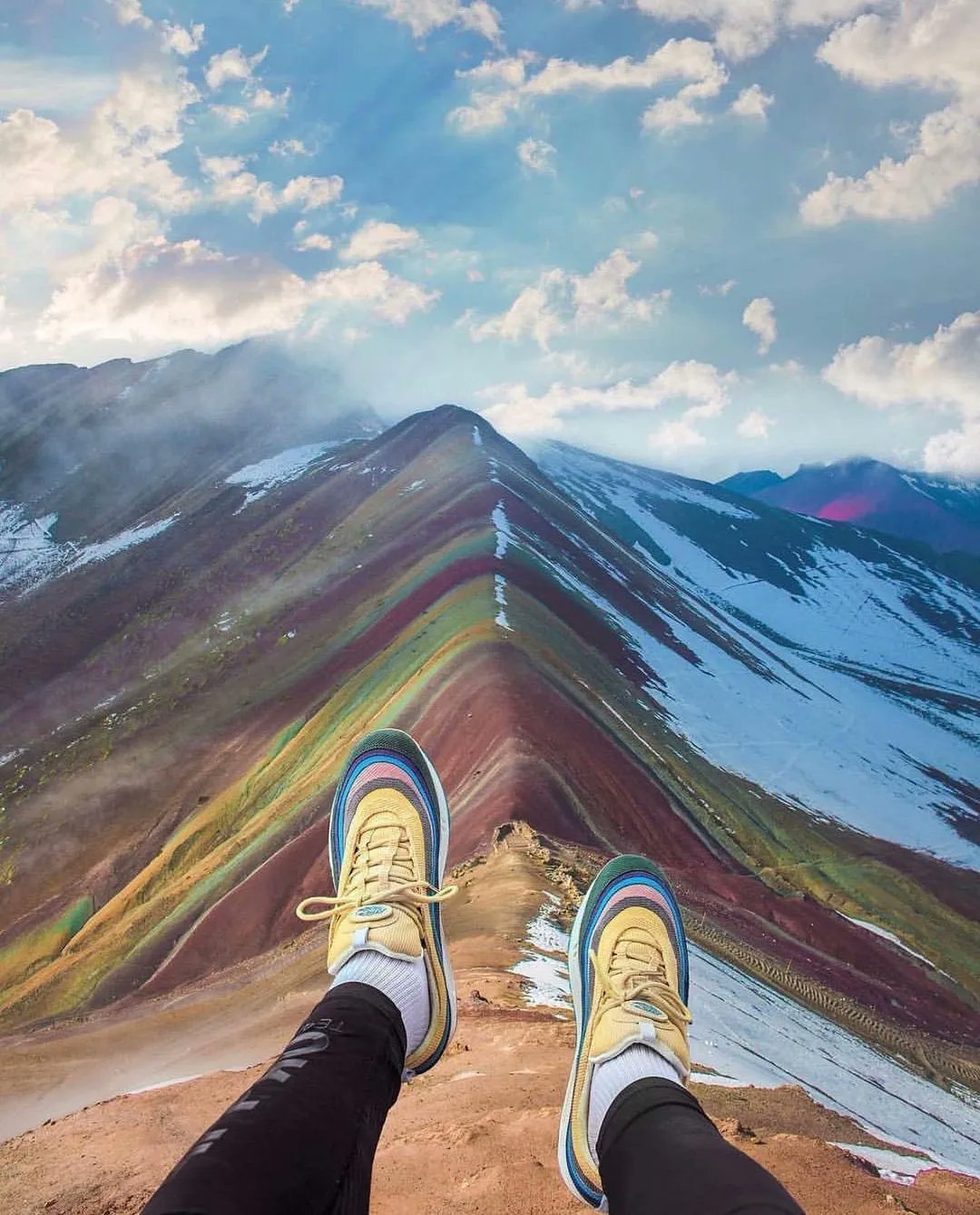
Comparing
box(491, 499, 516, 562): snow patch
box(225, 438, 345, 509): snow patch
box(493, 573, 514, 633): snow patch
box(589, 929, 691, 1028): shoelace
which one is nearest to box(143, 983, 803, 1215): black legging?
box(589, 929, 691, 1028): shoelace

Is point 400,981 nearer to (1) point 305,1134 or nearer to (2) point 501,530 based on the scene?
(1) point 305,1134

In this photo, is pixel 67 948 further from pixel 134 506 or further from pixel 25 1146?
pixel 134 506

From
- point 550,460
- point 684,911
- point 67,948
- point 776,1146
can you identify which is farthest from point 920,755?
point 550,460

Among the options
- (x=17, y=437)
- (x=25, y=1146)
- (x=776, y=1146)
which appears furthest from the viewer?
(x=17, y=437)

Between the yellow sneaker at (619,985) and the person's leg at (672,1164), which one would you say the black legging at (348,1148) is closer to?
A: the person's leg at (672,1164)

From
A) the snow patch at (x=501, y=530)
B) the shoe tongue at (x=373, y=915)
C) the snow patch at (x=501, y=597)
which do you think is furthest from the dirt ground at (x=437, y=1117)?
the snow patch at (x=501, y=530)

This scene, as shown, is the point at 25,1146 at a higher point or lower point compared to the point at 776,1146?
lower
